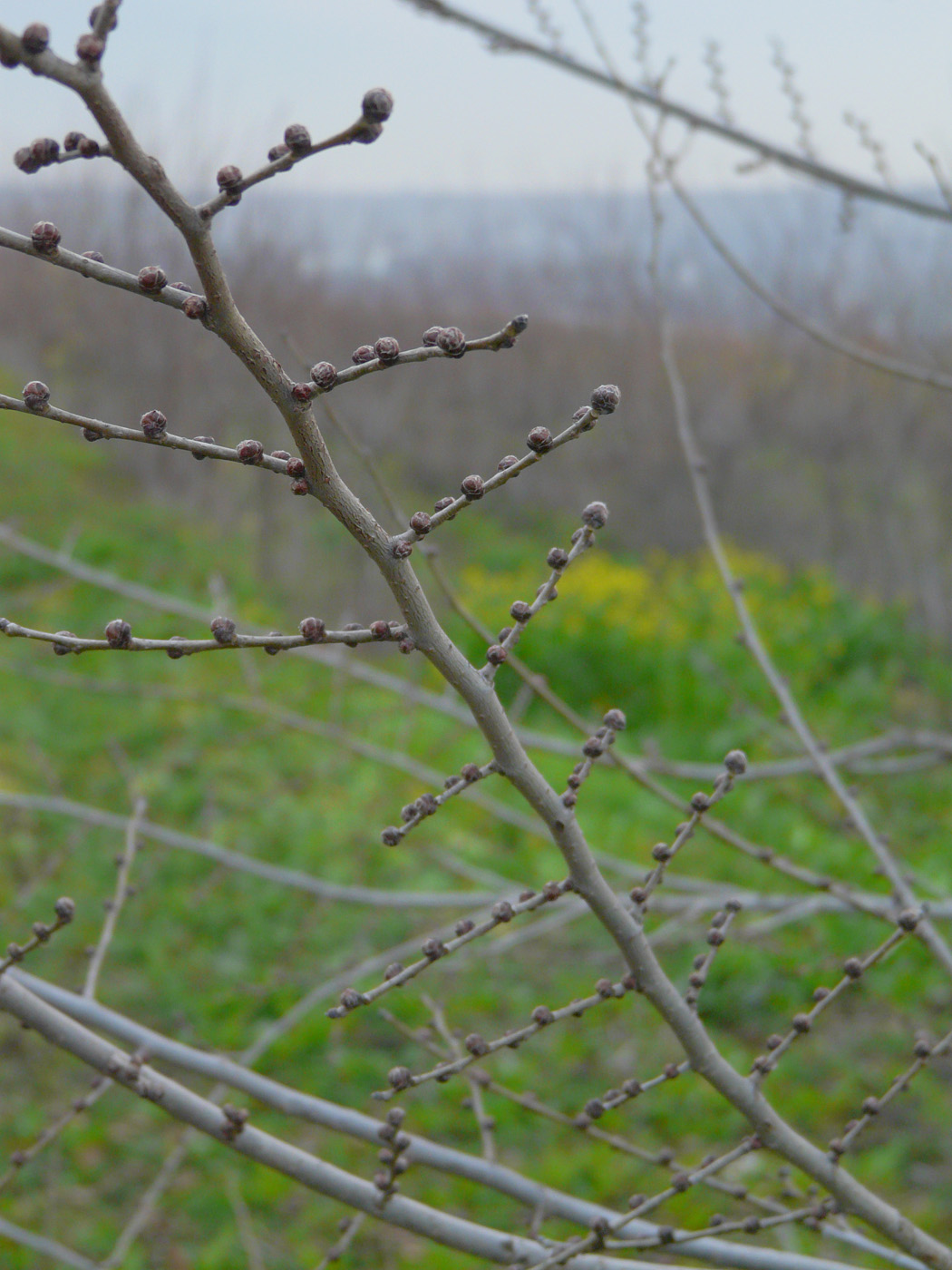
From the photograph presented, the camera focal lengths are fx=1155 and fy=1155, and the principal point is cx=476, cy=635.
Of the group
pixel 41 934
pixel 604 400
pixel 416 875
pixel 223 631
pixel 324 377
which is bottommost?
pixel 41 934

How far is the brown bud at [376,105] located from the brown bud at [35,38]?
20cm

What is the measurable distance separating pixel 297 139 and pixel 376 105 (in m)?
0.06

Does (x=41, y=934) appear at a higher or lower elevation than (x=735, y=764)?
lower

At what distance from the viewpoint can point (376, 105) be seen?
2.44ft

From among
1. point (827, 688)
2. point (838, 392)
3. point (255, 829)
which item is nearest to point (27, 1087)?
point (255, 829)

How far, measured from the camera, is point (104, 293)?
14.8 meters

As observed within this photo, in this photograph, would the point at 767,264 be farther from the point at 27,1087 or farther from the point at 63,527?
the point at 27,1087

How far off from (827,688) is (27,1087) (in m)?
6.95

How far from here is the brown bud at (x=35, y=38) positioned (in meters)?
0.69

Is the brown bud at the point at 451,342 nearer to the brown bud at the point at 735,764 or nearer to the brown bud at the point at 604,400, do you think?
the brown bud at the point at 604,400

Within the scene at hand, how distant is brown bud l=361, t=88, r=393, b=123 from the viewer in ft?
2.44

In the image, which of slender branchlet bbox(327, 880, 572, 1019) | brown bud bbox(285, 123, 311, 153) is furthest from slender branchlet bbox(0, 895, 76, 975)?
brown bud bbox(285, 123, 311, 153)

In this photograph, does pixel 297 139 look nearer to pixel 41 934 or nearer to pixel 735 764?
pixel 735 764

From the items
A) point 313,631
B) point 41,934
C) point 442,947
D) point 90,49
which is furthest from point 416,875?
point 90,49
